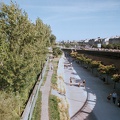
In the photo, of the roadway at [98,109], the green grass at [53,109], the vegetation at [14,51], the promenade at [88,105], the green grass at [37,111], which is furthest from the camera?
the roadway at [98,109]

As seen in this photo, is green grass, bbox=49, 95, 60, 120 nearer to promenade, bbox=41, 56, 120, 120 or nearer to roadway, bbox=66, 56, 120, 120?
promenade, bbox=41, 56, 120, 120

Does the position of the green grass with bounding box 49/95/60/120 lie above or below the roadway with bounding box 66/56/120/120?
above

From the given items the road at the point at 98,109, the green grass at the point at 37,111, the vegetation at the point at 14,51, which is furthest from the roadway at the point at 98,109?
the vegetation at the point at 14,51

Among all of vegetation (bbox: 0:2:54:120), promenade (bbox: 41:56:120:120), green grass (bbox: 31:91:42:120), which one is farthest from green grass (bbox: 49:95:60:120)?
vegetation (bbox: 0:2:54:120)

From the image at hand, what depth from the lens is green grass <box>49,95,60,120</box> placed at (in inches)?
605

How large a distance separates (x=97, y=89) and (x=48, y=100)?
49.0ft

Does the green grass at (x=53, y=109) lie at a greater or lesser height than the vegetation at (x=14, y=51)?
lesser

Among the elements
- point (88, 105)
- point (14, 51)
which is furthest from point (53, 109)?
point (88, 105)

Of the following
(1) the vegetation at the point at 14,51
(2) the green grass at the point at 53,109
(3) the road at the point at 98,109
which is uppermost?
(1) the vegetation at the point at 14,51

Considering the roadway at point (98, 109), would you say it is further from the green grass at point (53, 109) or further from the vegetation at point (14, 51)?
the vegetation at point (14, 51)

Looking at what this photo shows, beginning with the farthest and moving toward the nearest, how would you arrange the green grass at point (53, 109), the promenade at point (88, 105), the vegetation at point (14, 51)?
the promenade at point (88, 105) → the green grass at point (53, 109) → the vegetation at point (14, 51)

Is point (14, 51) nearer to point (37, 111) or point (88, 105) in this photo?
point (37, 111)

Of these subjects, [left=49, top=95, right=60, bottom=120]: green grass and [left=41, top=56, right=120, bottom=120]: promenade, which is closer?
[left=49, top=95, right=60, bottom=120]: green grass

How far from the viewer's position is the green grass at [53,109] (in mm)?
15375
